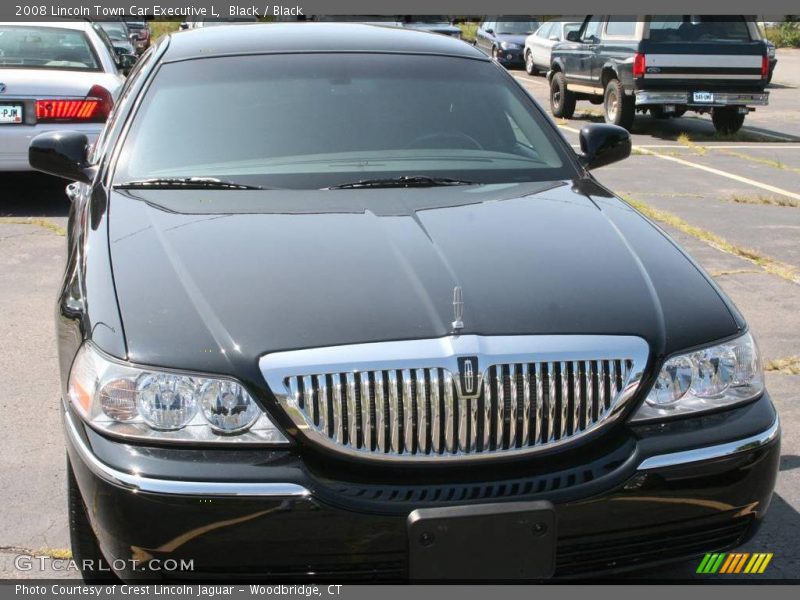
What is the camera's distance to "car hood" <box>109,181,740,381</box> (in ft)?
9.21

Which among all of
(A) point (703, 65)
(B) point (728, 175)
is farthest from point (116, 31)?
(B) point (728, 175)

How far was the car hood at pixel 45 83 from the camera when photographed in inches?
342

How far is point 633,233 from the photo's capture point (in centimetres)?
362

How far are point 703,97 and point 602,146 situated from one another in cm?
1131

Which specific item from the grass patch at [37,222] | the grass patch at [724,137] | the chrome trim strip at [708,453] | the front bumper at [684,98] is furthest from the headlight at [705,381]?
the front bumper at [684,98]

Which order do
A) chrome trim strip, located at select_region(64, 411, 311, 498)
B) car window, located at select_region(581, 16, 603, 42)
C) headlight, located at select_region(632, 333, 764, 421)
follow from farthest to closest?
car window, located at select_region(581, 16, 603, 42)
headlight, located at select_region(632, 333, 764, 421)
chrome trim strip, located at select_region(64, 411, 311, 498)

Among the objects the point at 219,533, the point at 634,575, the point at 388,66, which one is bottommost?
the point at 634,575

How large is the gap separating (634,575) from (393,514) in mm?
1006

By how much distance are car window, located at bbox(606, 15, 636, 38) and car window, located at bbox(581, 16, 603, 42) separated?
0.33 metres

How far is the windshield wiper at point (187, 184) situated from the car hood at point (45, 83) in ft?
17.2

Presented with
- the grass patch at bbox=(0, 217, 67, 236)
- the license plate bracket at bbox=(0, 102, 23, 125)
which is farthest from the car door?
the grass patch at bbox=(0, 217, 67, 236)

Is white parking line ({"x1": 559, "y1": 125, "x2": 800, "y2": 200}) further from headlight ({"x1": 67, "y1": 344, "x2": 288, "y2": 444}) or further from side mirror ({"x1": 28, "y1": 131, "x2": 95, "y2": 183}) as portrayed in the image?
headlight ({"x1": 67, "y1": 344, "x2": 288, "y2": 444})
